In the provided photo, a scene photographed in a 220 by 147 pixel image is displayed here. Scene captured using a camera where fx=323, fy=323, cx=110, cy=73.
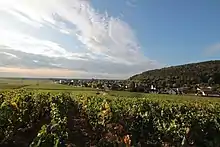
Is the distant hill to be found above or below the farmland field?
above

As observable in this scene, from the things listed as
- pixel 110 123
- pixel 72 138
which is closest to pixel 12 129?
pixel 72 138

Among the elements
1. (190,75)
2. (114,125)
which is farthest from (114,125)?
(190,75)

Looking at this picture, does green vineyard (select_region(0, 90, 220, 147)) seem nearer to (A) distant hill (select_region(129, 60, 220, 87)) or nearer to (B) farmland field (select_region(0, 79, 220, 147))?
(B) farmland field (select_region(0, 79, 220, 147))

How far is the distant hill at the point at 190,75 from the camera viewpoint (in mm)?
92412

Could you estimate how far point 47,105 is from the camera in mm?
18406

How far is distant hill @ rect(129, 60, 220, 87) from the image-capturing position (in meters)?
92.4

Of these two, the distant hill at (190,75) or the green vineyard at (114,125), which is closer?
the green vineyard at (114,125)

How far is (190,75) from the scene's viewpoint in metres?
100

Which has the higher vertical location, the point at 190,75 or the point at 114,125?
the point at 190,75

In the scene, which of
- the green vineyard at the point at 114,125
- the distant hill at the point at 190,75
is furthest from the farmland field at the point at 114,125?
the distant hill at the point at 190,75

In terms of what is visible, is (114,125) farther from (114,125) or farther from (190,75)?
(190,75)

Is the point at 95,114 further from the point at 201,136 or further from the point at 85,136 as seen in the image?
the point at 201,136

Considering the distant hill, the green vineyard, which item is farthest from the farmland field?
the distant hill

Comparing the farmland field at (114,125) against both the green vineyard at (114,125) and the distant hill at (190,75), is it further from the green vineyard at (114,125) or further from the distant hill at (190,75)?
the distant hill at (190,75)
